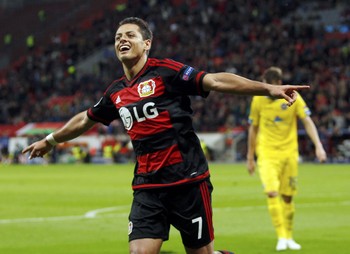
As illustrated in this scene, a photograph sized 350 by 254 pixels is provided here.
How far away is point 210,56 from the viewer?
49594 mm

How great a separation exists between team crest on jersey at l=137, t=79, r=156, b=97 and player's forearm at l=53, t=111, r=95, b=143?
0.86m

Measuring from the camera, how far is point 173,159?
22.0 feet

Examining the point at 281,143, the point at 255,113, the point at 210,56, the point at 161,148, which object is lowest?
the point at 210,56

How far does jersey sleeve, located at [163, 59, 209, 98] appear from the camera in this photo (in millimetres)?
6480

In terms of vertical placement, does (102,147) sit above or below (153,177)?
below

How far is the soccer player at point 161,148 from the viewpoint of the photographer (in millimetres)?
6629

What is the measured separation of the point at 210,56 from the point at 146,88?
43.2 m

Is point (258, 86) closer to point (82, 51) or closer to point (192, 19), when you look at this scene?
point (192, 19)

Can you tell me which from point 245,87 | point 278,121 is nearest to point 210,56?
point 278,121

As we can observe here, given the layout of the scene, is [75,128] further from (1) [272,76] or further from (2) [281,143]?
(2) [281,143]

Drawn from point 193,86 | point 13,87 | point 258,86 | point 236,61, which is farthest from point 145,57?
point 13,87

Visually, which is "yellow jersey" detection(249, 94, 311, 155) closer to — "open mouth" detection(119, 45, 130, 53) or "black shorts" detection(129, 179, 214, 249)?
"black shorts" detection(129, 179, 214, 249)

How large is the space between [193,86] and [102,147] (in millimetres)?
42150

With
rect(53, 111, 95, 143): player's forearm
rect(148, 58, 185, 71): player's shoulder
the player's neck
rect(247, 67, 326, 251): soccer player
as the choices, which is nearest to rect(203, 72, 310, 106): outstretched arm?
rect(148, 58, 185, 71): player's shoulder
